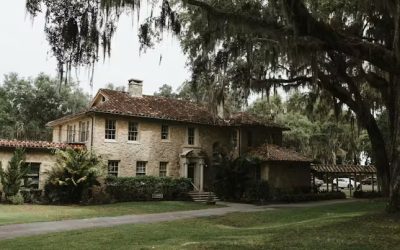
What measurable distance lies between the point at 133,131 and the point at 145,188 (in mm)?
4142

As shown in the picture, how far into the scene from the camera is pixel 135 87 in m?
33.5

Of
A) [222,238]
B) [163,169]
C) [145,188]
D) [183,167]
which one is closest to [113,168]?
[145,188]

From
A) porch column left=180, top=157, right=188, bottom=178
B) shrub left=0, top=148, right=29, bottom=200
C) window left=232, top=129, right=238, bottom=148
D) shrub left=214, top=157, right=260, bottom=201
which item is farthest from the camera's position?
window left=232, top=129, right=238, bottom=148

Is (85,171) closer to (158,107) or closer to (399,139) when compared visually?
(158,107)

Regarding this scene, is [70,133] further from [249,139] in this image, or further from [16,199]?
[249,139]

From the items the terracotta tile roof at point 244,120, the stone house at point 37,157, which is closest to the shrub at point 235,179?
the terracotta tile roof at point 244,120

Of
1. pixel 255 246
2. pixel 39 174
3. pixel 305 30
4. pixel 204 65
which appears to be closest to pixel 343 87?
pixel 204 65

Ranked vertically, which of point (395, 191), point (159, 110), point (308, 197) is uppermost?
point (159, 110)

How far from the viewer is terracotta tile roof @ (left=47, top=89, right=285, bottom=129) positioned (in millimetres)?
30312

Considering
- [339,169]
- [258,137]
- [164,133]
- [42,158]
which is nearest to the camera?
[42,158]

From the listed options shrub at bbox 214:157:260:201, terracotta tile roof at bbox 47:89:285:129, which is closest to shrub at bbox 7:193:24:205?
terracotta tile roof at bbox 47:89:285:129

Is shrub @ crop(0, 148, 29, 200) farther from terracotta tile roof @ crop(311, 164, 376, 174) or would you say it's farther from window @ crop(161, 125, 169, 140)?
terracotta tile roof @ crop(311, 164, 376, 174)

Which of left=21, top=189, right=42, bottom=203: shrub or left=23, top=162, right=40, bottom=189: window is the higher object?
left=23, top=162, right=40, bottom=189: window

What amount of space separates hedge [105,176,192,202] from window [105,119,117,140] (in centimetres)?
313
